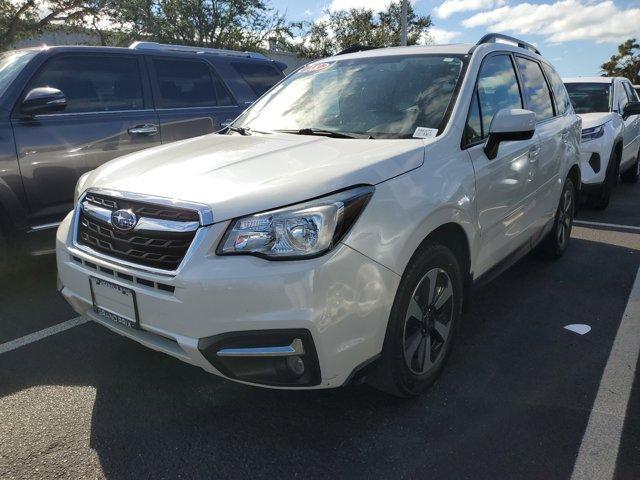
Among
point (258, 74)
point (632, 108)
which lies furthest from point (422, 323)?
point (632, 108)

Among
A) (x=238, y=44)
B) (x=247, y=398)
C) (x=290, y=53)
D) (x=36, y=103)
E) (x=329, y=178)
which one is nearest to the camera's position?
(x=329, y=178)

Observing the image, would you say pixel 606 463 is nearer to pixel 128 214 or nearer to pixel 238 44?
pixel 128 214

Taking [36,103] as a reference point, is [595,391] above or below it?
below

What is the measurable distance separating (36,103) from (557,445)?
4.09 m

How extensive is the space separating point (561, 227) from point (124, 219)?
3.95 m

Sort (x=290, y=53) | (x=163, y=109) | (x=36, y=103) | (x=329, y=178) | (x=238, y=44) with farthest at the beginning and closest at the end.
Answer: (x=290, y=53), (x=238, y=44), (x=163, y=109), (x=36, y=103), (x=329, y=178)

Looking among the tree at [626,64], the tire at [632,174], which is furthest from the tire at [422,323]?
the tree at [626,64]

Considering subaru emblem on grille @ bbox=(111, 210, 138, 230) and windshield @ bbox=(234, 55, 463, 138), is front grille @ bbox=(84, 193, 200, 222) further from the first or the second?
windshield @ bbox=(234, 55, 463, 138)

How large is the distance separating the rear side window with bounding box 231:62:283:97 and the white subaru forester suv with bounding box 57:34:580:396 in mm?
2875

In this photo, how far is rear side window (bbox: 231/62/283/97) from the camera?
6131 mm

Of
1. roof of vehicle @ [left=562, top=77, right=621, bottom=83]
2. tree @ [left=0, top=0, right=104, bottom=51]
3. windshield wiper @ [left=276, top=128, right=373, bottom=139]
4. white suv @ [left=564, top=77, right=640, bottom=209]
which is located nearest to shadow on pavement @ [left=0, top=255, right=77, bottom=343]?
windshield wiper @ [left=276, top=128, right=373, bottom=139]

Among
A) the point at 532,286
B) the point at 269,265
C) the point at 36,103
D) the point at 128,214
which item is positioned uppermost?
the point at 36,103

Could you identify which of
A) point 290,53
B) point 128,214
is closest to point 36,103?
point 128,214

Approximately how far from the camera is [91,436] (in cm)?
245
